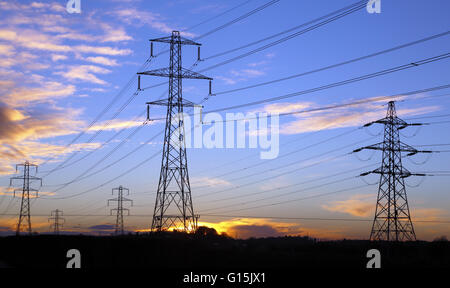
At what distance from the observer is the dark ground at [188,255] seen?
41.0 m

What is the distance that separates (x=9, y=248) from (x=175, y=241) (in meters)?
29.1

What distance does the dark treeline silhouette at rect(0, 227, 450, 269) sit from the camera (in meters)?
41.1

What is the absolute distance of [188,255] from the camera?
4622 centimetres

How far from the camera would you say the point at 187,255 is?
1821 inches

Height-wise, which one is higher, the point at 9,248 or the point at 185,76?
the point at 185,76

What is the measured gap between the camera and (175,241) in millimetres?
48062

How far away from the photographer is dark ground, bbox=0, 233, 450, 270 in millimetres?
41031

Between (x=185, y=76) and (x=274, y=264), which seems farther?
(x=185, y=76)

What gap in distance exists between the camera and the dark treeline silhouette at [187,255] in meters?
41.1

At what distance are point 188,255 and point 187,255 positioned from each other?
3.6 inches

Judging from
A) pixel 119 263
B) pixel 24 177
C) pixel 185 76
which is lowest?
pixel 119 263
